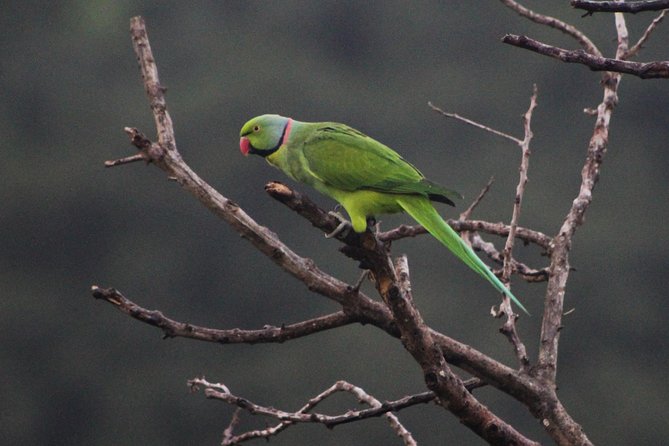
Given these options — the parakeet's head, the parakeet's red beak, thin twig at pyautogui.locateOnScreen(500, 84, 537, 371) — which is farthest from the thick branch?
the parakeet's red beak

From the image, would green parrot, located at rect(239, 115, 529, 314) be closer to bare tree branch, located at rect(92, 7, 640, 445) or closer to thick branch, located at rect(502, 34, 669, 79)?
bare tree branch, located at rect(92, 7, 640, 445)

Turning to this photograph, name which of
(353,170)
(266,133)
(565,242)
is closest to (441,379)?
(565,242)

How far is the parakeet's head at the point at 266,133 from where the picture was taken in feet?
11.4

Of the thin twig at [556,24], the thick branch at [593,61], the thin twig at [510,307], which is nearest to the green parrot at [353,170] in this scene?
the thin twig at [510,307]

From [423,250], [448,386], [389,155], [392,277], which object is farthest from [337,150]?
[423,250]

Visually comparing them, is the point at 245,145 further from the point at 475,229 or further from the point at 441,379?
the point at 441,379

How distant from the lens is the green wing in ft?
10.1

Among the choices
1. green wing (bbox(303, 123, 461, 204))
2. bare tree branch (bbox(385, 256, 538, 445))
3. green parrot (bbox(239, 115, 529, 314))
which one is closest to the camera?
bare tree branch (bbox(385, 256, 538, 445))

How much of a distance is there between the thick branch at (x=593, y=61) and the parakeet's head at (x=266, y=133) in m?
1.66

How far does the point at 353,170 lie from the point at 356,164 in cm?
3

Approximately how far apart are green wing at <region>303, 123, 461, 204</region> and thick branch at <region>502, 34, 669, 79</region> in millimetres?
1104

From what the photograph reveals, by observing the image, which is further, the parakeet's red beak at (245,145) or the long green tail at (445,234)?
the parakeet's red beak at (245,145)

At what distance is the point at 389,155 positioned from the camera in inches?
127

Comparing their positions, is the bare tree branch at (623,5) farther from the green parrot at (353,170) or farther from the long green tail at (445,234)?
the green parrot at (353,170)
